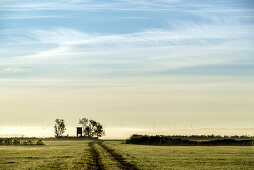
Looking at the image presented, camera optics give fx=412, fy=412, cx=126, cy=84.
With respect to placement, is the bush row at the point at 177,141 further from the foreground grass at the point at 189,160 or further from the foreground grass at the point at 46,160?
the foreground grass at the point at 46,160

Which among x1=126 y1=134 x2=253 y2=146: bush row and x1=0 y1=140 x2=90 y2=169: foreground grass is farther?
x1=126 y1=134 x2=253 y2=146: bush row

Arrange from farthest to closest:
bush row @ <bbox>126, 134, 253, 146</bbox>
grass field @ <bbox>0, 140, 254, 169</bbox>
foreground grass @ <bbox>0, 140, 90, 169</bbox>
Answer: bush row @ <bbox>126, 134, 253, 146</bbox>, grass field @ <bbox>0, 140, 254, 169</bbox>, foreground grass @ <bbox>0, 140, 90, 169</bbox>

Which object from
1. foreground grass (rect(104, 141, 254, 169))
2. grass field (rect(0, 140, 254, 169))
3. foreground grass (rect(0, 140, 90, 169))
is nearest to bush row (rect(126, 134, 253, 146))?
foreground grass (rect(104, 141, 254, 169))

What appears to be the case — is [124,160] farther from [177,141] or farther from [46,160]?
[177,141]

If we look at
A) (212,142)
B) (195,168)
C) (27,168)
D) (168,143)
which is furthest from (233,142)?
(27,168)

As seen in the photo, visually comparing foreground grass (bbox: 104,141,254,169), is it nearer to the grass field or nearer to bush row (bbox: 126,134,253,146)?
the grass field

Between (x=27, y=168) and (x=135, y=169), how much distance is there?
10.9 m

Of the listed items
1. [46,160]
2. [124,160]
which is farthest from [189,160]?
[46,160]

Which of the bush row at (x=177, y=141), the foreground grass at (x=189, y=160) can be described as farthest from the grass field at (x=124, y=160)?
the bush row at (x=177, y=141)

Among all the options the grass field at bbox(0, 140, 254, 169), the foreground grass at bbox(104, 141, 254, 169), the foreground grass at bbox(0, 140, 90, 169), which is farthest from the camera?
the foreground grass at bbox(104, 141, 254, 169)

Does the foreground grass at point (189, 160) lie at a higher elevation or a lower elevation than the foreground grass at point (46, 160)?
lower

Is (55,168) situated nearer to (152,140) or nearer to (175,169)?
(175,169)

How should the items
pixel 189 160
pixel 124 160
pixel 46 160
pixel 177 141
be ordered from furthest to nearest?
pixel 177 141, pixel 189 160, pixel 46 160, pixel 124 160

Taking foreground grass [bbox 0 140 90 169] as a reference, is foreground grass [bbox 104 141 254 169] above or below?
below
